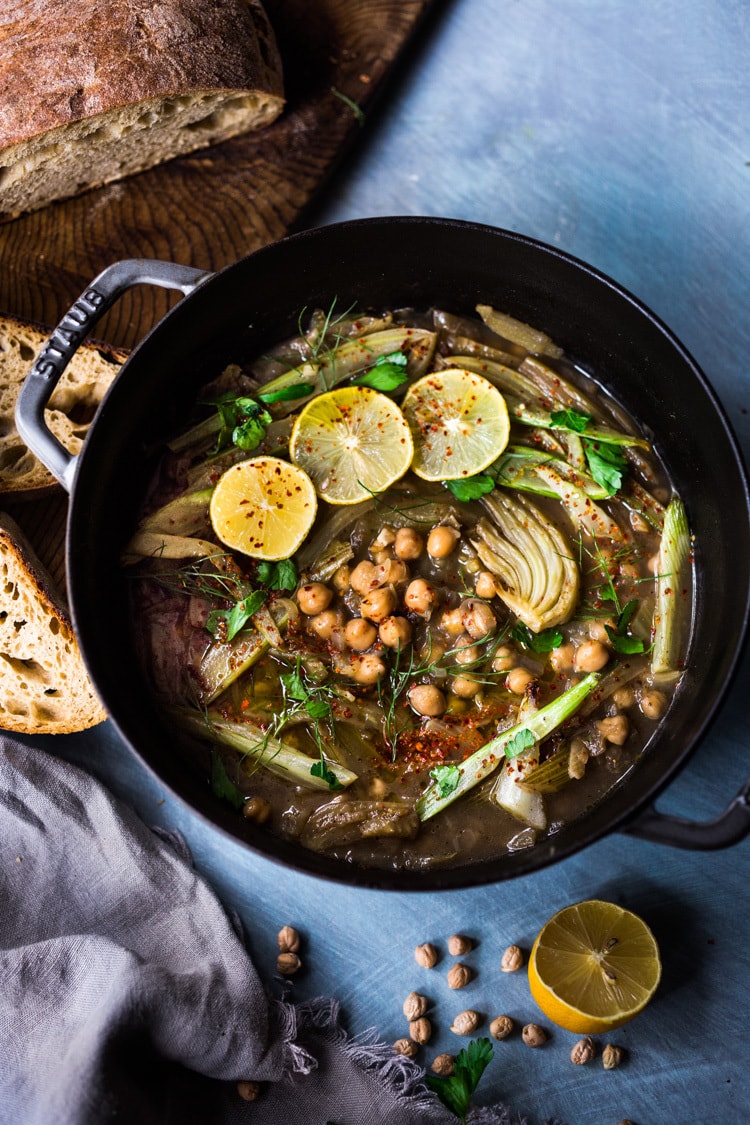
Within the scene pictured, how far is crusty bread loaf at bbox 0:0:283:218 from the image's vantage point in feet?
11.0

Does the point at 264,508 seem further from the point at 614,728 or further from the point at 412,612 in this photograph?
the point at 614,728

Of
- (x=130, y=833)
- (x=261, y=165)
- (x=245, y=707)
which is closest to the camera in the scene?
(x=245, y=707)

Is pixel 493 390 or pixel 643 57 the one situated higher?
pixel 643 57

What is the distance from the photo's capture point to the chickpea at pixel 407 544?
324 cm

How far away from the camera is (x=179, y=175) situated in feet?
12.5

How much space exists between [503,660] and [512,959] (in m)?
1.13

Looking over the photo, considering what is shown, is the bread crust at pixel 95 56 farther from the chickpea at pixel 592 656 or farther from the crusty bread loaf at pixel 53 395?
the chickpea at pixel 592 656

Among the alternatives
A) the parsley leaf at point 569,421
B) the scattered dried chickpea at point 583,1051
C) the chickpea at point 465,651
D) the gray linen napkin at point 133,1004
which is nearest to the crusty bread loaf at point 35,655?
the gray linen napkin at point 133,1004

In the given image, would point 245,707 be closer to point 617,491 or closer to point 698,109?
point 617,491

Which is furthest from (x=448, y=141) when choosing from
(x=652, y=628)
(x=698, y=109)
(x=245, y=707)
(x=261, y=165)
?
(x=245, y=707)

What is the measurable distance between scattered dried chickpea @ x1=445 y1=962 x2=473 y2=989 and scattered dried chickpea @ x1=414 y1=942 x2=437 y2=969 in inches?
3.0

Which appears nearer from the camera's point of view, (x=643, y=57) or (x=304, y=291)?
(x=304, y=291)

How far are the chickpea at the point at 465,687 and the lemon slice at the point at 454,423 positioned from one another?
0.70m

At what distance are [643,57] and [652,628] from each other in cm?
235
